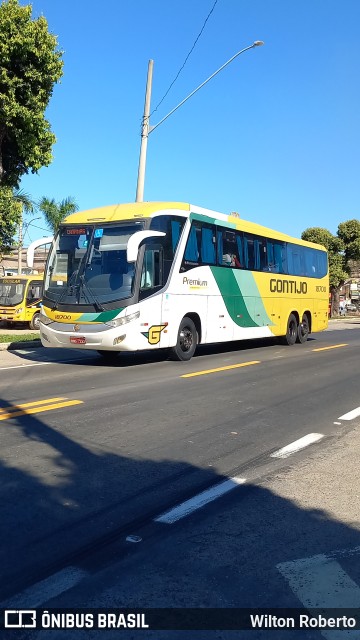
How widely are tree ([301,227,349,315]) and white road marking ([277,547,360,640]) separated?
47078mm

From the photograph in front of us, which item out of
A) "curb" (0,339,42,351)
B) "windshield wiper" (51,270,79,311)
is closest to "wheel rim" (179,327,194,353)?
"windshield wiper" (51,270,79,311)

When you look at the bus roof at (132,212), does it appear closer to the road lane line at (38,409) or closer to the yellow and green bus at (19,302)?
the road lane line at (38,409)

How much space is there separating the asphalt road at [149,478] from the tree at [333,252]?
131 feet

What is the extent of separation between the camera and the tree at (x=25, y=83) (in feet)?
44.9

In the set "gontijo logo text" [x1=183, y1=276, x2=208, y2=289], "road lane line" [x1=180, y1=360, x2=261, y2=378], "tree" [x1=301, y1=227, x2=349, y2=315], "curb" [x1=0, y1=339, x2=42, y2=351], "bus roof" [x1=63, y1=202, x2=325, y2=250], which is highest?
"tree" [x1=301, y1=227, x2=349, y2=315]

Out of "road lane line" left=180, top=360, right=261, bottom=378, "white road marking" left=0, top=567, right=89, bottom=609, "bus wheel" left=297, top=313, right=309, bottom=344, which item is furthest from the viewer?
"bus wheel" left=297, top=313, right=309, bottom=344

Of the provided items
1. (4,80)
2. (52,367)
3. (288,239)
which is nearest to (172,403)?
(52,367)

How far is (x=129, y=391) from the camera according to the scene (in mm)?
9102

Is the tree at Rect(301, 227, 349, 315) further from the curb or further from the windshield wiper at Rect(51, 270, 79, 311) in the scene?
the windshield wiper at Rect(51, 270, 79, 311)

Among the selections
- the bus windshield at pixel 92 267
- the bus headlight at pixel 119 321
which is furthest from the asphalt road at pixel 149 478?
the bus windshield at pixel 92 267

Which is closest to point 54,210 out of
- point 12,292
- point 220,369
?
point 12,292

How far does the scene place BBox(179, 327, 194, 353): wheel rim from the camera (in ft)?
44.3

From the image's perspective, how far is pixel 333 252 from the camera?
50.8m

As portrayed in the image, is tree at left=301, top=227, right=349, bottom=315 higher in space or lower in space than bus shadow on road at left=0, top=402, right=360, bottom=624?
higher
